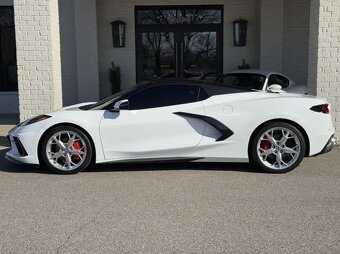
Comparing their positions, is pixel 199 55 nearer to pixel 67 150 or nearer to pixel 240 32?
pixel 240 32

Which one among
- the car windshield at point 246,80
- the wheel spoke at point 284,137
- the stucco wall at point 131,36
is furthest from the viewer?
the stucco wall at point 131,36

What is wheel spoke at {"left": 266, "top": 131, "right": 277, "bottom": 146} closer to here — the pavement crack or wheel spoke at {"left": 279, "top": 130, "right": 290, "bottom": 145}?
wheel spoke at {"left": 279, "top": 130, "right": 290, "bottom": 145}

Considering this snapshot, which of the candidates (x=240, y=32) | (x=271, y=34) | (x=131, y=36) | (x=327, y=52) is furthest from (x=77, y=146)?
(x=271, y=34)

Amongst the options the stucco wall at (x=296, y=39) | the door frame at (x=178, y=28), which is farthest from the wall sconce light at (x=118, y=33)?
the stucco wall at (x=296, y=39)

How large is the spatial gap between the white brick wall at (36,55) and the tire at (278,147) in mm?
4336

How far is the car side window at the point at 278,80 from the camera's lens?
36.0 ft

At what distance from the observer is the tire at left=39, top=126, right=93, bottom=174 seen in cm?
663

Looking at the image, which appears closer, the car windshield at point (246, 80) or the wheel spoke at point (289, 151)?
the wheel spoke at point (289, 151)

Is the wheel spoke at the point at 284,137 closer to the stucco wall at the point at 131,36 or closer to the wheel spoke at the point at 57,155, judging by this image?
the wheel spoke at the point at 57,155

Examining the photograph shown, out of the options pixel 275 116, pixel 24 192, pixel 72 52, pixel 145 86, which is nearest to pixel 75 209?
pixel 24 192

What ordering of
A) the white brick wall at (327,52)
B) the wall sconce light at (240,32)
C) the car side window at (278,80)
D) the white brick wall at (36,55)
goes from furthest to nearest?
the wall sconce light at (240,32), the car side window at (278,80), the white brick wall at (36,55), the white brick wall at (327,52)

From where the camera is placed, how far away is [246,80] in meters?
11.0

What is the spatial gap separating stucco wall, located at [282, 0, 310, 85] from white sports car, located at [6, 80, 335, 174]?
7.63 metres

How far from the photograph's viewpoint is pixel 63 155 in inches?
262
